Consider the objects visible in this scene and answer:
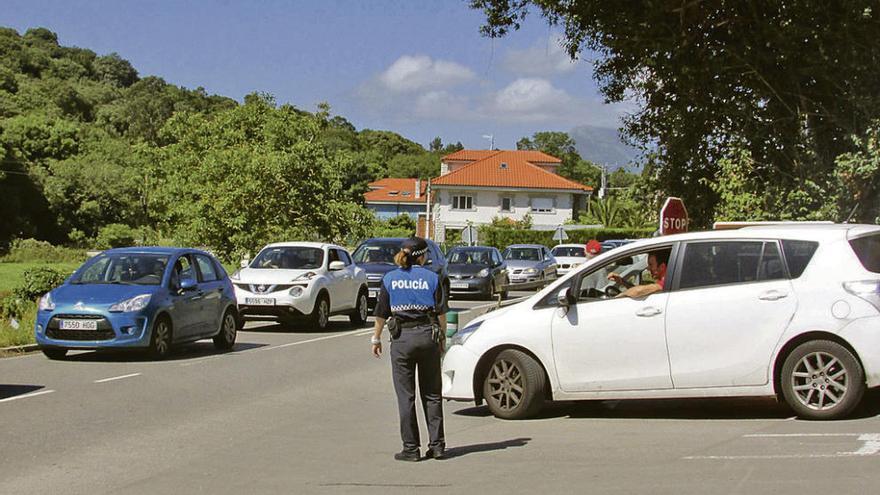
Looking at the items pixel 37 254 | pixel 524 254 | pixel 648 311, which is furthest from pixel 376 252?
pixel 37 254

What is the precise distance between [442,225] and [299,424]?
86.2 metres

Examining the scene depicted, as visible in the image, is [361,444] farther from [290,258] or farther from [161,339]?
[290,258]

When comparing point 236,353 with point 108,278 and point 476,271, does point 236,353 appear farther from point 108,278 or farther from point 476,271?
point 476,271

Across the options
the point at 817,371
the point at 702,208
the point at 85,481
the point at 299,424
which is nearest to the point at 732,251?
the point at 817,371

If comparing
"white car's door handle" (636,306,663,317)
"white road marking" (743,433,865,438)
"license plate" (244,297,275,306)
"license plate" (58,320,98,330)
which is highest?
"white car's door handle" (636,306,663,317)

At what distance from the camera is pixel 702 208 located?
2447 centimetres

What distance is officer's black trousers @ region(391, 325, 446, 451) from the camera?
8.37m

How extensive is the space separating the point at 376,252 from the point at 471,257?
26.3ft

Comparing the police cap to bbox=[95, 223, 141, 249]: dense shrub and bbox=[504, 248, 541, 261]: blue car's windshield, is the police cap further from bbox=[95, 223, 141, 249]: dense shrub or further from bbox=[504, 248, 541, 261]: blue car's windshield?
bbox=[95, 223, 141, 249]: dense shrub

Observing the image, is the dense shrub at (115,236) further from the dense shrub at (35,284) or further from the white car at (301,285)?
the dense shrub at (35,284)

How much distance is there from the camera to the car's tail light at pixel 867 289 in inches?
376

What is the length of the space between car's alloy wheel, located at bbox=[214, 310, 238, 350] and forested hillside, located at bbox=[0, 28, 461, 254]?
15753mm

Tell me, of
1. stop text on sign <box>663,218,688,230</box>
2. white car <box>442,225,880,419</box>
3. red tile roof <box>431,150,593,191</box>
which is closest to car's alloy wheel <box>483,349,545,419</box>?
white car <box>442,225,880,419</box>

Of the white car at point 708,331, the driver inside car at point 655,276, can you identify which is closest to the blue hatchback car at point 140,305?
the white car at point 708,331
